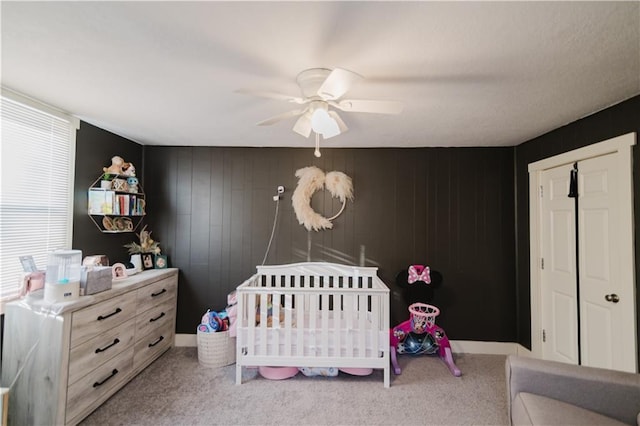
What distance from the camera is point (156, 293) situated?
282 centimetres

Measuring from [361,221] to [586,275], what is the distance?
1.98m

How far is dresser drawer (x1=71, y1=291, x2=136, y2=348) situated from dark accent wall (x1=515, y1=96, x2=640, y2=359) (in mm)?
3729

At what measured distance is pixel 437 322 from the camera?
319 cm

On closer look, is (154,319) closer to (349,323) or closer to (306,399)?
(306,399)

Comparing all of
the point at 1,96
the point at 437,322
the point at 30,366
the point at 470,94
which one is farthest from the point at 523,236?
the point at 1,96

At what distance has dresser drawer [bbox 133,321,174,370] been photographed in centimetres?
256

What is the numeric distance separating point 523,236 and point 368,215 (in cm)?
166

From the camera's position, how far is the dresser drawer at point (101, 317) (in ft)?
6.22

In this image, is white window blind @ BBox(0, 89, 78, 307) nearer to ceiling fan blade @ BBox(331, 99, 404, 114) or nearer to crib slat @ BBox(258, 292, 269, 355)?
crib slat @ BBox(258, 292, 269, 355)

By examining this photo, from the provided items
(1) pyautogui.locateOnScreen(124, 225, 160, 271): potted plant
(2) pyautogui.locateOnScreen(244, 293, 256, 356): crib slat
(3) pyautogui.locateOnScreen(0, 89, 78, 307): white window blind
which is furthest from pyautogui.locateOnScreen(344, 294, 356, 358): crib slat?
(3) pyautogui.locateOnScreen(0, 89, 78, 307): white window blind

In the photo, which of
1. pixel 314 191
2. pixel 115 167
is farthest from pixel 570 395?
pixel 115 167

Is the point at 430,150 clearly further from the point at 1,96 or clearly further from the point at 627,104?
the point at 1,96

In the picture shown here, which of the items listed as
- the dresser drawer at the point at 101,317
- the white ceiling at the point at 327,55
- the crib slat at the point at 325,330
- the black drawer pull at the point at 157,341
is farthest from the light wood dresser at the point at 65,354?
the crib slat at the point at 325,330

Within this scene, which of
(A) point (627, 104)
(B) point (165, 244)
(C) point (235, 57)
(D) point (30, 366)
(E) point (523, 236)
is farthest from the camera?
(B) point (165, 244)
